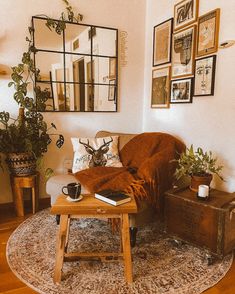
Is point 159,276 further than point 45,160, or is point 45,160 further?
Result: point 45,160

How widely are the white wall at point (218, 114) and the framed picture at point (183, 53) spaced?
0.74 feet

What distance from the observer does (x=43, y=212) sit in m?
2.54

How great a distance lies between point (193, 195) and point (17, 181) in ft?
5.41

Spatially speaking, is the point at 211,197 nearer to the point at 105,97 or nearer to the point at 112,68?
the point at 105,97

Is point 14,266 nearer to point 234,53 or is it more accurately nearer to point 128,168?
point 128,168

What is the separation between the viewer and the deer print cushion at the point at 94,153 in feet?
7.74

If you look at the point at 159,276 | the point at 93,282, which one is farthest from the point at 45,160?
the point at 159,276

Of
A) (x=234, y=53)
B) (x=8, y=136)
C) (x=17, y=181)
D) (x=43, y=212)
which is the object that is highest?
(x=234, y=53)

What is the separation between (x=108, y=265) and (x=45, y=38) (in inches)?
88.1

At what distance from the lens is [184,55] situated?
92.0 inches

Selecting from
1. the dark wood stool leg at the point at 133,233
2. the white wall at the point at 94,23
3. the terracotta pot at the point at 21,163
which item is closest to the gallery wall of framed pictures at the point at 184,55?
the white wall at the point at 94,23

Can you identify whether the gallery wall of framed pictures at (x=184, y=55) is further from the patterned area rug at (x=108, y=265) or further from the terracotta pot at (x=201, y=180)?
the patterned area rug at (x=108, y=265)

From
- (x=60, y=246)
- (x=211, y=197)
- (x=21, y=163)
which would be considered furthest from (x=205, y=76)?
(x=21, y=163)

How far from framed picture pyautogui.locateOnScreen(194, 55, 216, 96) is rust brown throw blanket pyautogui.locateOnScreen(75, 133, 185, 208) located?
0.54 m
